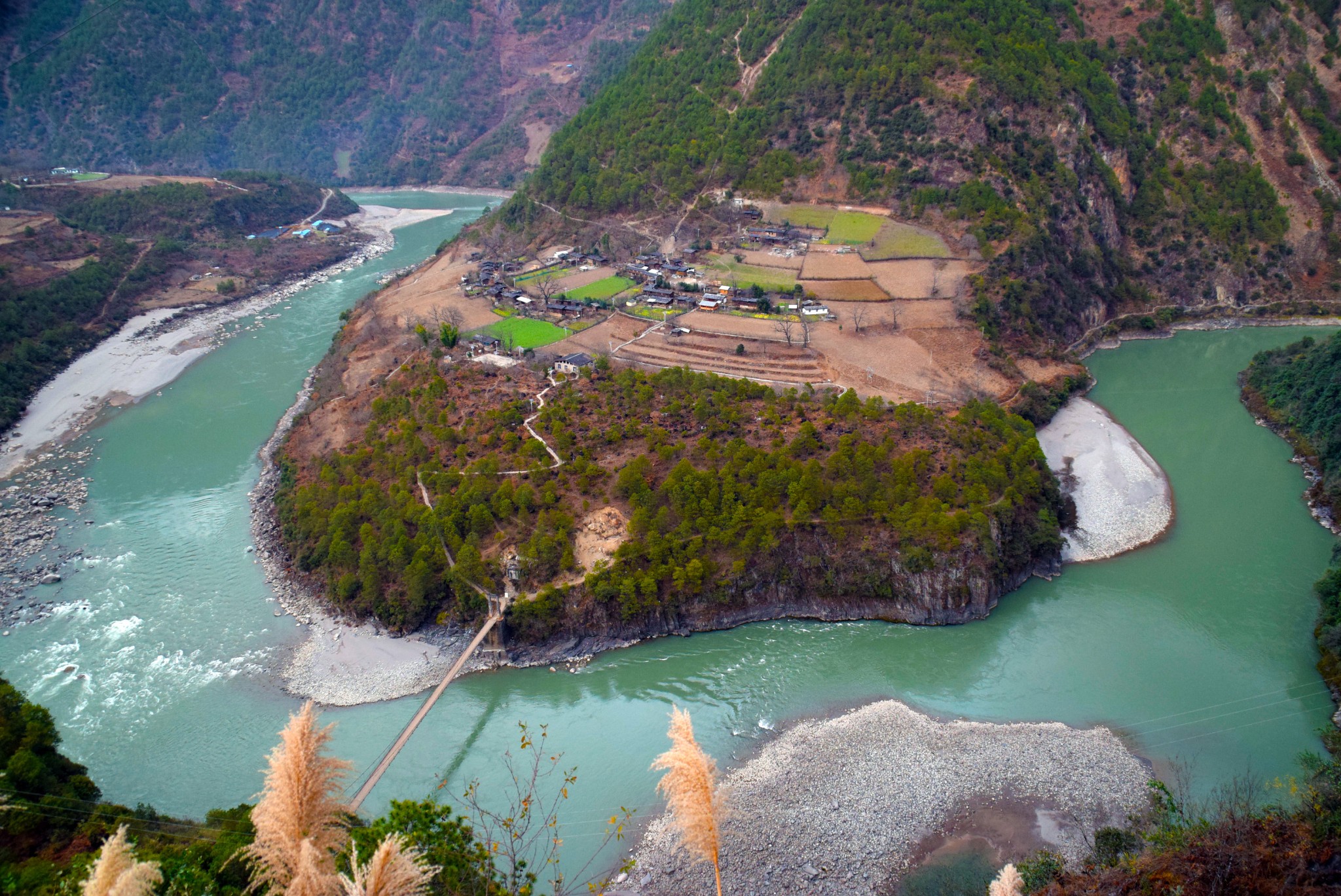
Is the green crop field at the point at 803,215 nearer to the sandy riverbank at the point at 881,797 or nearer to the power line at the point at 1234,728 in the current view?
the sandy riverbank at the point at 881,797

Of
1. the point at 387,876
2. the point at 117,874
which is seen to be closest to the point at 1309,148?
the point at 387,876

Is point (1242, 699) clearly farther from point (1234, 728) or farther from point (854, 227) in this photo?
point (854, 227)

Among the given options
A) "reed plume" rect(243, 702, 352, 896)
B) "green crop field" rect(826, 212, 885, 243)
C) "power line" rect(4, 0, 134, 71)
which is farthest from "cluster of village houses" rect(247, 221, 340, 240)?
"reed plume" rect(243, 702, 352, 896)

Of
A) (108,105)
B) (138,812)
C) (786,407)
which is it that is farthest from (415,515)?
(108,105)

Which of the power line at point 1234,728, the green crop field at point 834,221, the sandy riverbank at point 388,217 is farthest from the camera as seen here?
the sandy riverbank at point 388,217

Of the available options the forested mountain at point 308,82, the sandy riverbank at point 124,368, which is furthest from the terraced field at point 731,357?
the forested mountain at point 308,82

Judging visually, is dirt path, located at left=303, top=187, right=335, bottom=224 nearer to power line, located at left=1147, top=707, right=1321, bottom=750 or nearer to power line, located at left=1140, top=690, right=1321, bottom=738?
power line, located at left=1140, top=690, right=1321, bottom=738
